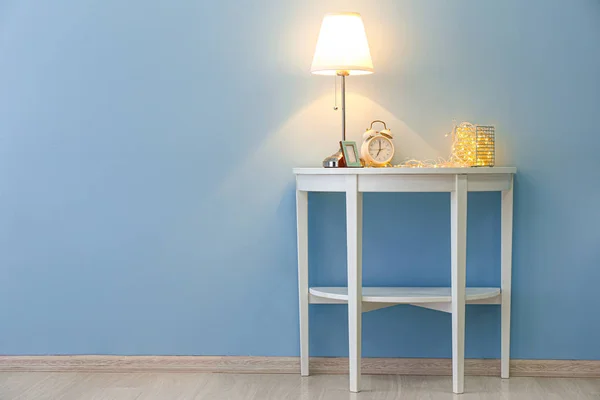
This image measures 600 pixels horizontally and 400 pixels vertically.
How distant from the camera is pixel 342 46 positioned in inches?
119

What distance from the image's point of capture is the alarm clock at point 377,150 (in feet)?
10.2

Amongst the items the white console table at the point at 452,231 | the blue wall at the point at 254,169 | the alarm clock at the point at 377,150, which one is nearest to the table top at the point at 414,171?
the white console table at the point at 452,231

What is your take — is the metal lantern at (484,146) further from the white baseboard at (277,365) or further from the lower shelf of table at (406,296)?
the white baseboard at (277,365)

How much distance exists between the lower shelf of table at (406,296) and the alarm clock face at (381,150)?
1.58 feet

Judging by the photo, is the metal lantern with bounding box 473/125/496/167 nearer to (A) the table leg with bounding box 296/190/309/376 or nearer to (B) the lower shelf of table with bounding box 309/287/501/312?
(B) the lower shelf of table with bounding box 309/287/501/312

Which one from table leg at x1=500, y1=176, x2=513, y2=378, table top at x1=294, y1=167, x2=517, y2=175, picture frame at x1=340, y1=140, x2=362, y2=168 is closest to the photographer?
table top at x1=294, y1=167, x2=517, y2=175

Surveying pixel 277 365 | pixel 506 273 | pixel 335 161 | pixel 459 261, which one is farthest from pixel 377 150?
pixel 277 365

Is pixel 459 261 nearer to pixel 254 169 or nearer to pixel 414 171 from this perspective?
pixel 414 171

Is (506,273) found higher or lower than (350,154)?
lower

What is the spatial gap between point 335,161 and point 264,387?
87cm

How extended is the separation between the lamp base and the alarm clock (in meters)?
0.09

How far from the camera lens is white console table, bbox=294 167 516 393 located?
2.95 metres

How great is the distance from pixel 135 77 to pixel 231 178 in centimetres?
54

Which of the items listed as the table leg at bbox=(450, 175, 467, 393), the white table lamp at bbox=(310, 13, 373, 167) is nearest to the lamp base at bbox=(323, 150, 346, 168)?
the white table lamp at bbox=(310, 13, 373, 167)
